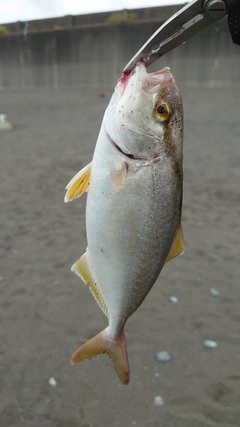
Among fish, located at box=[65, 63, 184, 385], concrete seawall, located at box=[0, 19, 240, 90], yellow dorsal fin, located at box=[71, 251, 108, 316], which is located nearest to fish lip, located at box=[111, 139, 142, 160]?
fish, located at box=[65, 63, 184, 385]

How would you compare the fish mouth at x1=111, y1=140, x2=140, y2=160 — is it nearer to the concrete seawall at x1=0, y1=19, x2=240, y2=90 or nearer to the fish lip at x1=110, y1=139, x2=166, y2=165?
the fish lip at x1=110, y1=139, x2=166, y2=165

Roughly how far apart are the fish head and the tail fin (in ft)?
2.31

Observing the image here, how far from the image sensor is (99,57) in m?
15.5

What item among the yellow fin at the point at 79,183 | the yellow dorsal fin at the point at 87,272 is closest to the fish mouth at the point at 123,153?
the yellow fin at the point at 79,183

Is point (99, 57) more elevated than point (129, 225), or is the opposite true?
point (99, 57)

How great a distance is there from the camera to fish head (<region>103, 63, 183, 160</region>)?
1.36 meters

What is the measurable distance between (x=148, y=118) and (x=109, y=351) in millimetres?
875

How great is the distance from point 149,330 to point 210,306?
560 mm

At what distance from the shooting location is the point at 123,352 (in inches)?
59.4

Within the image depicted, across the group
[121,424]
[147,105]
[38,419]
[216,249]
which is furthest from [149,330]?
[147,105]

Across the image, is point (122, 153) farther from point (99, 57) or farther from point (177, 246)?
point (99, 57)

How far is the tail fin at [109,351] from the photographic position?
1.50 meters

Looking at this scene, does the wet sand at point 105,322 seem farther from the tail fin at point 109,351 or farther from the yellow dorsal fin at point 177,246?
the yellow dorsal fin at point 177,246

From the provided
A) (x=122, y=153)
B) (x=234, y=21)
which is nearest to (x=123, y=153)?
(x=122, y=153)
